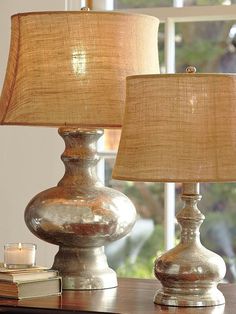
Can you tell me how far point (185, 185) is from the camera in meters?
2.37

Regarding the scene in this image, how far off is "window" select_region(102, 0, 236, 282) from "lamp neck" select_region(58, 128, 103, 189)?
3.03 feet

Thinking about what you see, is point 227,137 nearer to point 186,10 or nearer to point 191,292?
point 191,292

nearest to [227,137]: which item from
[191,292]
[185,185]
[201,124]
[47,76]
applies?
[201,124]

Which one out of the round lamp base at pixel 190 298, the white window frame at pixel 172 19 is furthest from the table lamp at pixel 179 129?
the white window frame at pixel 172 19

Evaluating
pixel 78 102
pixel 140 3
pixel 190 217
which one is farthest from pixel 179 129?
pixel 140 3

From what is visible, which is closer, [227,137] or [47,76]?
[227,137]

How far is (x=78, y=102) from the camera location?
8.17 ft

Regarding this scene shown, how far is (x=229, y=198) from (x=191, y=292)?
120 centimetres

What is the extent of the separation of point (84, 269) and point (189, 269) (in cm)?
40

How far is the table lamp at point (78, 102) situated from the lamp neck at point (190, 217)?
273 mm

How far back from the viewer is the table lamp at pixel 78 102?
8.23 feet

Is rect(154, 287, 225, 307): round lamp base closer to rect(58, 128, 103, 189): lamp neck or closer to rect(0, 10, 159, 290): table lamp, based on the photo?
rect(0, 10, 159, 290): table lamp

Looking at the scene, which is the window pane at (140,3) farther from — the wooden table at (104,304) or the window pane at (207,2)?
the wooden table at (104,304)

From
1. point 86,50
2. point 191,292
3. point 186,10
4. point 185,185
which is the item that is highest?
point 186,10
